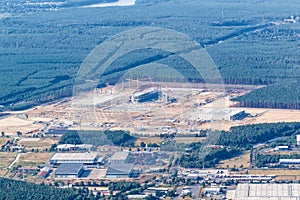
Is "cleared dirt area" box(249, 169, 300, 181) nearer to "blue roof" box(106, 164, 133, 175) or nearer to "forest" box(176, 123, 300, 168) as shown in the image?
"forest" box(176, 123, 300, 168)

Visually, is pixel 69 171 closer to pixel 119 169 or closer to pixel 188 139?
pixel 119 169

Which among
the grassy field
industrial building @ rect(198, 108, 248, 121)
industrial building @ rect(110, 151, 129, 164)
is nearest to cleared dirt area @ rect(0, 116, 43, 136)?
the grassy field

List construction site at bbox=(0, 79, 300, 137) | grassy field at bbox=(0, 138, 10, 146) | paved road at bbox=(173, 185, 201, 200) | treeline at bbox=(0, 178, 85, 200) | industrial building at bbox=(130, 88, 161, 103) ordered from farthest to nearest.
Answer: industrial building at bbox=(130, 88, 161, 103) → construction site at bbox=(0, 79, 300, 137) → grassy field at bbox=(0, 138, 10, 146) → paved road at bbox=(173, 185, 201, 200) → treeline at bbox=(0, 178, 85, 200)

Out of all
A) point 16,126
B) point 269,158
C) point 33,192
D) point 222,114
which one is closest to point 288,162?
point 269,158

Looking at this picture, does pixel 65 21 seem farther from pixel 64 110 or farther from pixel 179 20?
pixel 64 110

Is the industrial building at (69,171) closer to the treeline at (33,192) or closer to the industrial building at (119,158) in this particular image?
the industrial building at (119,158)

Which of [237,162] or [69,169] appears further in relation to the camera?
[237,162]

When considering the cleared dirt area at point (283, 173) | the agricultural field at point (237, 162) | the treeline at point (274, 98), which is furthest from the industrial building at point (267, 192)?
the treeline at point (274, 98)
